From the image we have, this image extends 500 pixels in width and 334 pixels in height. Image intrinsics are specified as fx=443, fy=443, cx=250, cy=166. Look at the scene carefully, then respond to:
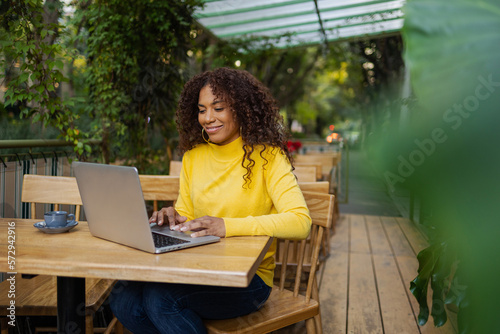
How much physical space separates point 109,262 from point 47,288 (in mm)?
916

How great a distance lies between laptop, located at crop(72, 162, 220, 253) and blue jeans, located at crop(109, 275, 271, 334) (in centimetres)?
19

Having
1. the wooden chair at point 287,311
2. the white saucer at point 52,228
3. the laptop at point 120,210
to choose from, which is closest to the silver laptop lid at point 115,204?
the laptop at point 120,210

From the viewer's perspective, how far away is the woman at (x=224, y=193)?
137cm

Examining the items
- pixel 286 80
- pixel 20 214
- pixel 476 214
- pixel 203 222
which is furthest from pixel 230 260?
pixel 286 80

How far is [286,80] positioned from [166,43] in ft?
34.6

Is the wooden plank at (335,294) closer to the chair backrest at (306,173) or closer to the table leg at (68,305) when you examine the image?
Result: the chair backrest at (306,173)

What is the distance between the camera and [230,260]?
110 cm

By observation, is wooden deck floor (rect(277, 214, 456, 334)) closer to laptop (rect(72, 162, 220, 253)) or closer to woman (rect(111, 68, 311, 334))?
→ woman (rect(111, 68, 311, 334))

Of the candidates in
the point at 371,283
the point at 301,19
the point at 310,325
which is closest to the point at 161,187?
the point at 310,325

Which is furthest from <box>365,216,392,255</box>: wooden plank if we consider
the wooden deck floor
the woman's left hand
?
the woman's left hand

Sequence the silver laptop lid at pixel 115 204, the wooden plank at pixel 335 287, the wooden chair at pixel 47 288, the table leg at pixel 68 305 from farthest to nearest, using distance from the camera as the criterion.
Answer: the wooden plank at pixel 335 287
the wooden chair at pixel 47 288
the table leg at pixel 68 305
the silver laptop lid at pixel 115 204

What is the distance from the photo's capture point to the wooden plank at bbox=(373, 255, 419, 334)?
2.46 meters

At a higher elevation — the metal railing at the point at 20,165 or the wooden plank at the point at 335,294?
the metal railing at the point at 20,165

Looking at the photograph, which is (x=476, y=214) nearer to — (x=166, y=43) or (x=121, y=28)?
(x=121, y=28)
